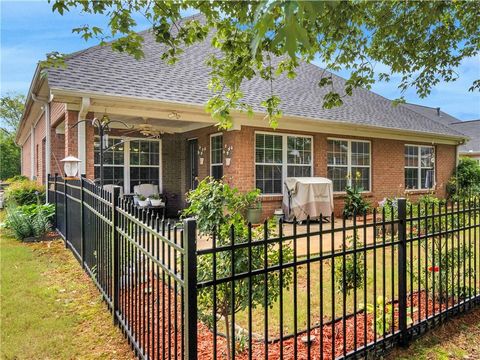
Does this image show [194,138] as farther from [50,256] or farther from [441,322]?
[441,322]

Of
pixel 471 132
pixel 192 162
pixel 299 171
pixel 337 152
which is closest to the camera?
pixel 299 171

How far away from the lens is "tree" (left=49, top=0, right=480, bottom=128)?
4020 mm

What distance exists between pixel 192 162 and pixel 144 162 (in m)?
1.61

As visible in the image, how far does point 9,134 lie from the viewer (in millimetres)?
38500

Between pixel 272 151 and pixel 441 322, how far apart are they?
763 centimetres

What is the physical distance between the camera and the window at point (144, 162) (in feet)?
37.3

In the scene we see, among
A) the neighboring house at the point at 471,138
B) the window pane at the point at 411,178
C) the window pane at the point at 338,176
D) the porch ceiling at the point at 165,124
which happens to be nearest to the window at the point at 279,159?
the window pane at the point at 338,176

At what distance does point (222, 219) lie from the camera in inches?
112

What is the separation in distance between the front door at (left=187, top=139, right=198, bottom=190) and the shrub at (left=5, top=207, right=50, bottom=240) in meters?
5.00

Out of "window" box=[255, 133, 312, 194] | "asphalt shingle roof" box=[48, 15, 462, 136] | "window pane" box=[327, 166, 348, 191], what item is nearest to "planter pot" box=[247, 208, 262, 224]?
"window" box=[255, 133, 312, 194]

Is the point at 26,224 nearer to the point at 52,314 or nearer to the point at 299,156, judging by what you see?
the point at 52,314

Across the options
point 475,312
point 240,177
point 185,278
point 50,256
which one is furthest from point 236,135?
point 185,278

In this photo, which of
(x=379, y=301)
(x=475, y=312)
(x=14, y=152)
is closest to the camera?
(x=379, y=301)

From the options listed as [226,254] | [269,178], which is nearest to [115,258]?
[226,254]
